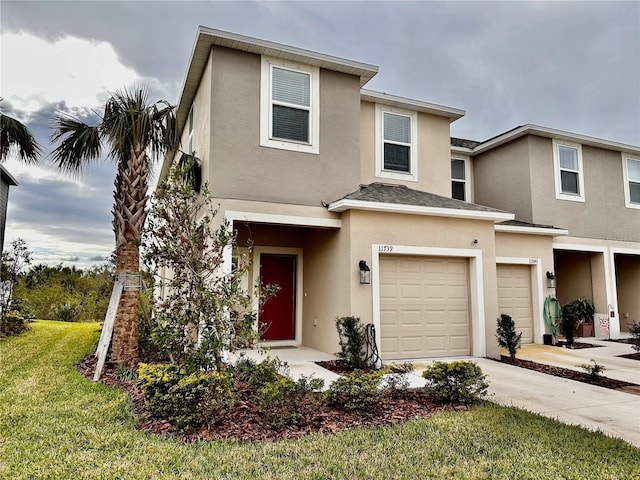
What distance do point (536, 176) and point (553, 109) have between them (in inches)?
294

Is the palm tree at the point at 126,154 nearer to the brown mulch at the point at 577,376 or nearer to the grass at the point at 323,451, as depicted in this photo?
the grass at the point at 323,451

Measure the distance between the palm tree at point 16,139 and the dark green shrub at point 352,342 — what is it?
10.4 meters

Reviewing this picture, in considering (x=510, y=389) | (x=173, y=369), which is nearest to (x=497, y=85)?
(x=510, y=389)

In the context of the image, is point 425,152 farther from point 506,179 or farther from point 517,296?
point 517,296

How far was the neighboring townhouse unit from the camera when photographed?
42.9 feet

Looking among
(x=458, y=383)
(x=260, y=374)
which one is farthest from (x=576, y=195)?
(x=260, y=374)

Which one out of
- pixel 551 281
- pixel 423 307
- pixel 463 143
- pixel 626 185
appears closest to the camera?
pixel 423 307

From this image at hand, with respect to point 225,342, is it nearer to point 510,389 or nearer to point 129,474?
point 129,474

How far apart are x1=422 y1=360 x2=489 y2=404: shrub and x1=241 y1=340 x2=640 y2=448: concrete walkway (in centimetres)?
46

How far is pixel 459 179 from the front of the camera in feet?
48.0

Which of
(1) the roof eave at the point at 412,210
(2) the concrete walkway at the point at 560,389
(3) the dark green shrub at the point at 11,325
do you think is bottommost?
(2) the concrete walkway at the point at 560,389

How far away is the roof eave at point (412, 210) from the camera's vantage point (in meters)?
8.55

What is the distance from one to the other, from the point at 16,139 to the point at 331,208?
9434mm

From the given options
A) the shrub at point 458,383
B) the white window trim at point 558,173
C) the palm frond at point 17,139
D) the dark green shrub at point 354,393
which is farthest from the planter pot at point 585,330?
the palm frond at point 17,139
